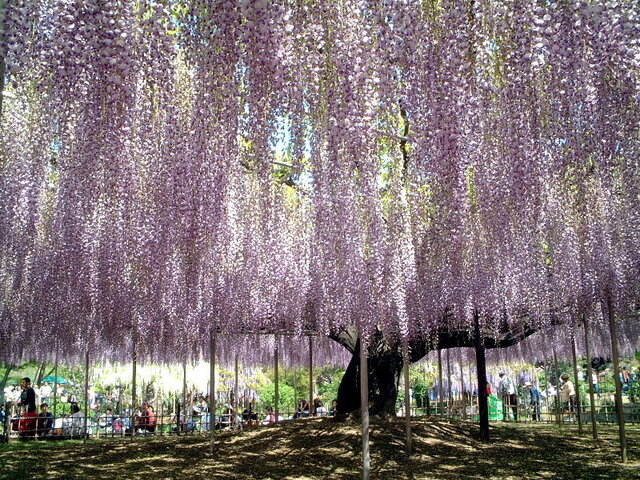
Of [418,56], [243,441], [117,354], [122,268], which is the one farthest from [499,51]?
[117,354]

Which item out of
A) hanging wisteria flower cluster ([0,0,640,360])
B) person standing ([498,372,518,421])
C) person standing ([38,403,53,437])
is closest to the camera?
hanging wisteria flower cluster ([0,0,640,360])

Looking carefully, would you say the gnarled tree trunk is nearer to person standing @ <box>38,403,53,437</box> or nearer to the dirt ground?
the dirt ground

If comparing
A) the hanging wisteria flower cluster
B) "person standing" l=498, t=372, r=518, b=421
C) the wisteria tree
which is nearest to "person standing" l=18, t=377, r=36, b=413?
the wisteria tree

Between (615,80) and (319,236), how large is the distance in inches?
183

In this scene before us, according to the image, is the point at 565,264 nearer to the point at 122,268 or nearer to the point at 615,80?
the point at 615,80

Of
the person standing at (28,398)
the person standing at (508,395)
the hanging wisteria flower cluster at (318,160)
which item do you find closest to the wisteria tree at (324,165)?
the hanging wisteria flower cluster at (318,160)

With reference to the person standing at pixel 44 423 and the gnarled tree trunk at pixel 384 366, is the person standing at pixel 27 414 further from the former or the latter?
the gnarled tree trunk at pixel 384 366

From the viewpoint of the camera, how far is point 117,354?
18406 mm

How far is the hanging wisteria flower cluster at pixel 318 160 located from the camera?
4043mm

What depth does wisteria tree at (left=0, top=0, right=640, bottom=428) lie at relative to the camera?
4.05 metres

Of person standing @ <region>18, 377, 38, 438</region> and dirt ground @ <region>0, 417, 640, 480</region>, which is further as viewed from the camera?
person standing @ <region>18, 377, 38, 438</region>

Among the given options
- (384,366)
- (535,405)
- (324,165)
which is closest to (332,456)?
(384,366)

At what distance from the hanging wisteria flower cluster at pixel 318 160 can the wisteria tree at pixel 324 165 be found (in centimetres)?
2

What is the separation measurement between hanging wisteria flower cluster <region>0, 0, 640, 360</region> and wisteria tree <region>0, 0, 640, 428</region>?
23 mm
